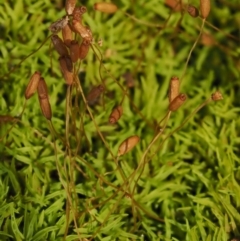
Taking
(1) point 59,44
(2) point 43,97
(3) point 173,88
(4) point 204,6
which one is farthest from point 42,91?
(4) point 204,6

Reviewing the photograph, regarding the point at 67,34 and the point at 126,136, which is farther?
the point at 126,136

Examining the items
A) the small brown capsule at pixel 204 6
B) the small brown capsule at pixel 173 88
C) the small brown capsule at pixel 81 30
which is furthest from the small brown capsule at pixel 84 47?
the small brown capsule at pixel 204 6

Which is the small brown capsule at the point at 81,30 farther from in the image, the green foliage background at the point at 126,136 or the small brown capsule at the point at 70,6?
the green foliage background at the point at 126,136

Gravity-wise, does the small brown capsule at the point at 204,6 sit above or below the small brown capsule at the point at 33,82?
above

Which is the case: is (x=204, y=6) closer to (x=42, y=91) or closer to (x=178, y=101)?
(x=178, y=101)

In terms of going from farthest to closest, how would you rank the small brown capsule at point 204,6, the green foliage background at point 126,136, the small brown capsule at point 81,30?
the green foliage background at point 126,136, the small brown capsule at point 204,6, the small brown capsule at point 81,30

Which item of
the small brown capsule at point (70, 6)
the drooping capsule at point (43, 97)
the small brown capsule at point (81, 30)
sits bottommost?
the drooping capsule at point (43, 97)

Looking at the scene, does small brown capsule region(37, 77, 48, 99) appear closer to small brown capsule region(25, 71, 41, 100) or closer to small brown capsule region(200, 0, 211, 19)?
small brown capsule region(25, 71, 41, 100)

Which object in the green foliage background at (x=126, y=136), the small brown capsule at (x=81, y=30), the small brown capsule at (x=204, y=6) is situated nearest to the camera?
the small brown capsule at (x=81, y=30)

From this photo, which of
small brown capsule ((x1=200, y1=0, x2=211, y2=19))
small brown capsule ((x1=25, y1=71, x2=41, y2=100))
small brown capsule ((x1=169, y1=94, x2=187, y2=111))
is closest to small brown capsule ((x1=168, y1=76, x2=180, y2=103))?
small brown capsule ((x1=169, y1=94, x2=187, y2=111))

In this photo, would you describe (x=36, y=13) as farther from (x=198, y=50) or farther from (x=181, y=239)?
(x=181, y=239)
